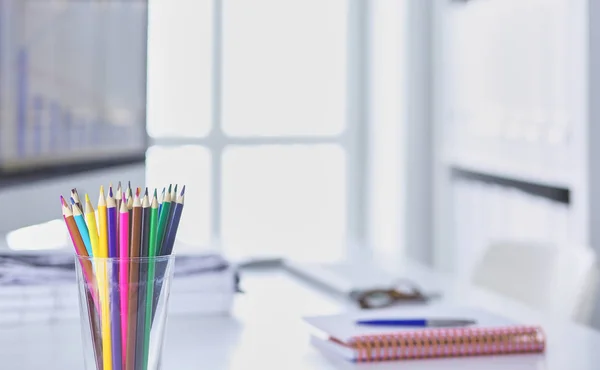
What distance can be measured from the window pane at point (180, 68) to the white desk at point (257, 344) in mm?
2831

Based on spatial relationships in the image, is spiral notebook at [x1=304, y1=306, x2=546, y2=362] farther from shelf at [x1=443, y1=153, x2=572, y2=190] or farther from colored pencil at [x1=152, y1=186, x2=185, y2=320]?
shelf at [x1=443, y1=153, x2=572, y2=190]

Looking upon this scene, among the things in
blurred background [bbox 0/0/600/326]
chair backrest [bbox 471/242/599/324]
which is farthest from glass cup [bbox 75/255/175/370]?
blurred background [bbox 0/0/600/326]

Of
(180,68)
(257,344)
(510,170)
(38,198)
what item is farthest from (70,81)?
(180,68)

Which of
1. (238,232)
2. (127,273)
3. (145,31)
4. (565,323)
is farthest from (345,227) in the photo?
(127,273)

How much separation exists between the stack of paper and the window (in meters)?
2.86

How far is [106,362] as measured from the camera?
0.84m

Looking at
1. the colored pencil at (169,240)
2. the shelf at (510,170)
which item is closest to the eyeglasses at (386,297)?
the colored pencil at (169,240)

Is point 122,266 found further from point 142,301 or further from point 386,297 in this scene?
point 386,297

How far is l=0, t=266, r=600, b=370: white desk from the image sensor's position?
111cm

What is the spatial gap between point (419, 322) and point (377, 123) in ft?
10.7

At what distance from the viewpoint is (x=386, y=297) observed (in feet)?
5.10

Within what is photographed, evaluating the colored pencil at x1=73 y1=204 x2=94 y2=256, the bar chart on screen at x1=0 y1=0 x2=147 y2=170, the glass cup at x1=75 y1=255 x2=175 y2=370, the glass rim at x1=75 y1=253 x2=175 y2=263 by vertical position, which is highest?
the bar chart on screen at x1=0 y1=0 x2=147 y2=170

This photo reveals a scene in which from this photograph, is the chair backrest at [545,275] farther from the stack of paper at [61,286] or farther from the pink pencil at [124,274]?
the pink pencil at [124,274]

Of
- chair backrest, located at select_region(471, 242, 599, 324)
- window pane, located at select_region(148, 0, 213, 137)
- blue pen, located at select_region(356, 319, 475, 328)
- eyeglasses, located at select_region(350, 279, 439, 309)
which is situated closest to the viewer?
blue pen, located at select_region(356, 319, 475, 328)
